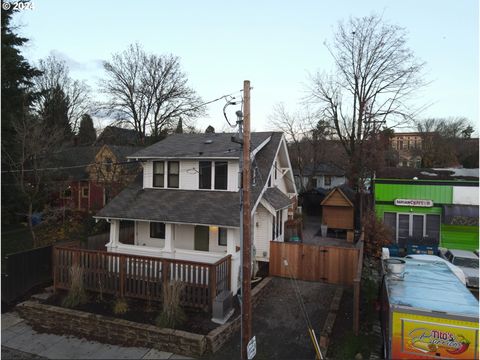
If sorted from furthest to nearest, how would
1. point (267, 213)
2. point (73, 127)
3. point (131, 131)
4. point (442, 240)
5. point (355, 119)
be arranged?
point (73, 127), point (131, 131), point (355, 119), point (442, 240), point (267, 213)

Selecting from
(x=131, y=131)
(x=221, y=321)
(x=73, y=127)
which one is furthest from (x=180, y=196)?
(x=73, y=127)

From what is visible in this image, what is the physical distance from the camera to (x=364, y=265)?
14805 mm

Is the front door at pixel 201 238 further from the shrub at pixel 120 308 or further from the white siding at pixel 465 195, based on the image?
the white siding at pixel 465 195

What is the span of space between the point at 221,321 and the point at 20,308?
7225 millimetres

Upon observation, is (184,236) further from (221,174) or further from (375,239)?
(375,239)

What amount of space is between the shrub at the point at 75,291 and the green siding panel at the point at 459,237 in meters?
20.3

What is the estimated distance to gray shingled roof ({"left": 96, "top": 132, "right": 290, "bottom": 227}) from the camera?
507 inches

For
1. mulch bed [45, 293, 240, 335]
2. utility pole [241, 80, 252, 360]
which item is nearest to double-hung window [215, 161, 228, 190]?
mulch bed [45, 293, 240, 335]

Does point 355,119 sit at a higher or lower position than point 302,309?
higher

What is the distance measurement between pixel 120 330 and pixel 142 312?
1.03 metres

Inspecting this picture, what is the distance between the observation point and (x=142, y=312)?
1049 cm

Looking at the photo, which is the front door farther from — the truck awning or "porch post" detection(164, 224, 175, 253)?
the truck awning

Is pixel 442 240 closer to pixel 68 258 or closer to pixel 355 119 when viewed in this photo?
pixel 355 119

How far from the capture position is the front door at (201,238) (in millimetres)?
14625
